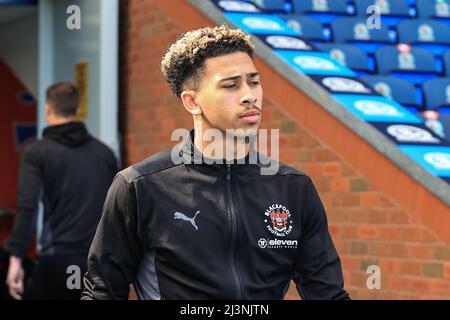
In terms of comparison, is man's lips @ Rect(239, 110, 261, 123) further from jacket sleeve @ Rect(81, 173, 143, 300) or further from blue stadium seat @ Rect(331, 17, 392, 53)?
blue stadium seat @ Rect(331, 17, 392, 53)

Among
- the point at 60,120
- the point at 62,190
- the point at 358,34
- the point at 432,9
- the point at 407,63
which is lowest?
the point at 62,190

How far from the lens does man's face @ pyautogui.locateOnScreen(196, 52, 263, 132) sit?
286 cm

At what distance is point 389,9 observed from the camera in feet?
31.1

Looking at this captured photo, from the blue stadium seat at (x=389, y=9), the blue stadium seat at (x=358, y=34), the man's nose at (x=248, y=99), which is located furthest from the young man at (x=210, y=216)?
the blue stadium seat at (x=389, y=9)

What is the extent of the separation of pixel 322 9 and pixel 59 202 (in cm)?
407

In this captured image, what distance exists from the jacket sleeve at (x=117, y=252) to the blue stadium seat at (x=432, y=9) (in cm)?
721

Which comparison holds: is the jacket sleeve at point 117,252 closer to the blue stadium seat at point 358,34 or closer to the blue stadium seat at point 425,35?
the blue stadium seat at point 358,34

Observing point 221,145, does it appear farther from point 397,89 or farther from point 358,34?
point 358,34

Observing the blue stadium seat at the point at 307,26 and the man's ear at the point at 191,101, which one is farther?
the blue stadium seat at the point at 307,26

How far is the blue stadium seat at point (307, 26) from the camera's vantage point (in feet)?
27.5

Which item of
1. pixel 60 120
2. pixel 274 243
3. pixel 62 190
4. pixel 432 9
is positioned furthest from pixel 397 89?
pixel 274 243

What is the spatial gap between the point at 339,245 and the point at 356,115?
2.62 feet
